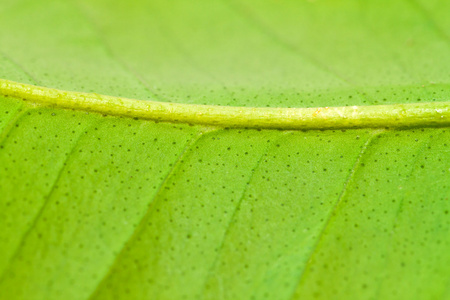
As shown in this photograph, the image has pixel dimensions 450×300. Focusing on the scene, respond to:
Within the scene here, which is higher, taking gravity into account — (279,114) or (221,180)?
(279,114)

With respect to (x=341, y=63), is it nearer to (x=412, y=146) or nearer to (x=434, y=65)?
(x=434, y=65)

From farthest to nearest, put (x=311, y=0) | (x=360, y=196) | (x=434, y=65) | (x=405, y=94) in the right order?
(x=311, y=0), (x=434, y=65), (x=405, y=94), (x=360, y=196)

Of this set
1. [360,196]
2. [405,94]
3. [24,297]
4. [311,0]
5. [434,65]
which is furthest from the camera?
[311,0]

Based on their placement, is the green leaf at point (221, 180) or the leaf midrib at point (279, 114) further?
the leaf midrib at point (279, 114)

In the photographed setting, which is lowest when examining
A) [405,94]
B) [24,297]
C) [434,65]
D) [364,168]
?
[24,297]

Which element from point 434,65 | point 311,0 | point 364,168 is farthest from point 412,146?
point 311,0

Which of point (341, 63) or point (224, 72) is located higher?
point (341, 63)

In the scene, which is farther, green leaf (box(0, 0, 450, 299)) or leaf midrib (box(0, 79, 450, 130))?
leaf midrib (box(0, 79, 450, 130))

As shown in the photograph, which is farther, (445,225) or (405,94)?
(405,94)
